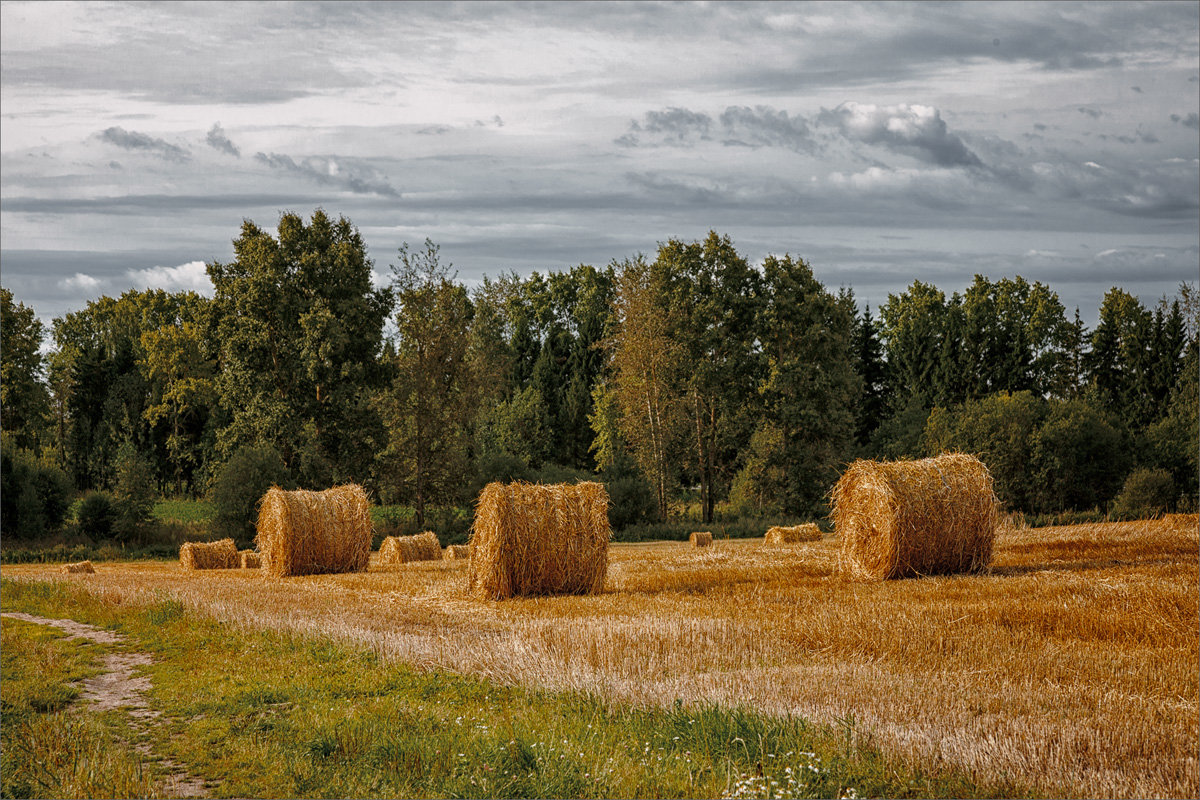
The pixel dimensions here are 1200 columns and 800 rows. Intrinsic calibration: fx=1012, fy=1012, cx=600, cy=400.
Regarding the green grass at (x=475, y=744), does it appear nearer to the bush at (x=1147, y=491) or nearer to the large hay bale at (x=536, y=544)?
the large hay bale at (x=536, y=544)

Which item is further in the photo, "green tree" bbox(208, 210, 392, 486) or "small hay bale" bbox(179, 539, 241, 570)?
"green tree" bbox(208, 210, 392, 486)

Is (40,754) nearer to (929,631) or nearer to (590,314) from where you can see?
(929,631)

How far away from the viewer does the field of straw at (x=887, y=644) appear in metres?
7.06

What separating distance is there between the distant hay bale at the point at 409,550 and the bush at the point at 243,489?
12.8 meters

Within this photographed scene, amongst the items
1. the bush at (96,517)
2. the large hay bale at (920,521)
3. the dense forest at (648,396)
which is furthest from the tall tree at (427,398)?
the large hay bale at (920,521)

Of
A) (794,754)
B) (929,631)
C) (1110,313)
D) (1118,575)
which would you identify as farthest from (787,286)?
(794,754)

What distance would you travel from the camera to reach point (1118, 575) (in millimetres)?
16656

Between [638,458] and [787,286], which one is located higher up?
[787,286]

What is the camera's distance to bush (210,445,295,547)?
41.0 metres

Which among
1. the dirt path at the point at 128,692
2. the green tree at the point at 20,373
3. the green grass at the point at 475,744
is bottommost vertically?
the dirt path at the point at 128,692

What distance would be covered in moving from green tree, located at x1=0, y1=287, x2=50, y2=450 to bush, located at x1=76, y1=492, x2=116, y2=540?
50.6 ft

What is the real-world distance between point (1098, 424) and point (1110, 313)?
16987 millimetres

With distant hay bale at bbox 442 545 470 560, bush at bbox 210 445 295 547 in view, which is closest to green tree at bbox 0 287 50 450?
bush at bbox 210 445 295 547

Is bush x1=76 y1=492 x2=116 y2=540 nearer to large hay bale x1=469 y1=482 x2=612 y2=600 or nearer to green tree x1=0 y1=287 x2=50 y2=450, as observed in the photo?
green tree x1=0 y1=287 x2=50 y2=450
